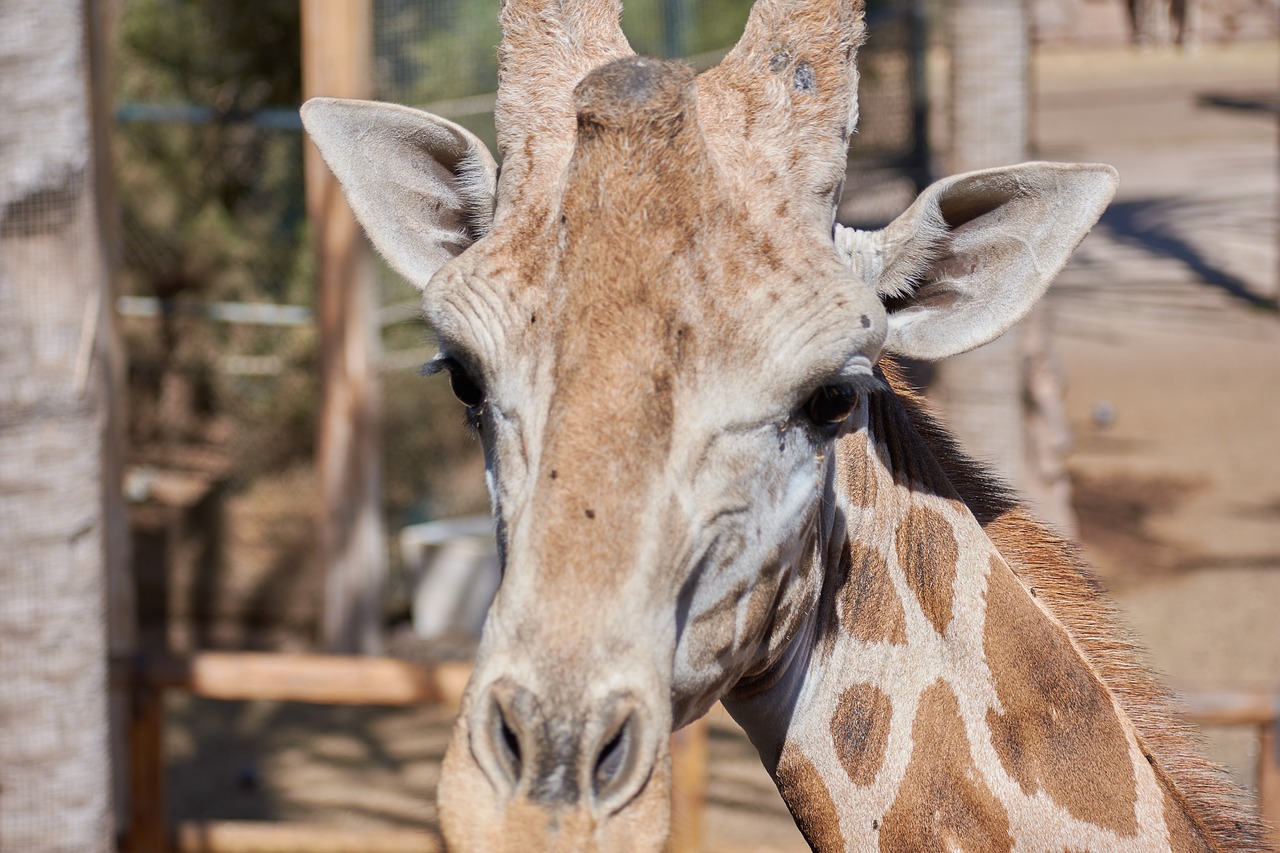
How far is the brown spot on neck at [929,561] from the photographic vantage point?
94.0 inches

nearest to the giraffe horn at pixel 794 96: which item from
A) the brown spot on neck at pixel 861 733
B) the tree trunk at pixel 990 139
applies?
the brown spot on neck at pixel 861 733

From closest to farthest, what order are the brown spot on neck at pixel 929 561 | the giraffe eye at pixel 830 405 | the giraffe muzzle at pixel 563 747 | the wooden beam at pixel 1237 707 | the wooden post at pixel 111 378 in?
the giraffe muzzle at pixel 563 747
the giraffe eye at pixel 830 405
the brown spot on neck at pixel 929 561
the wooden beam at pixel 1237 707
the wooden post at pixel 111 378

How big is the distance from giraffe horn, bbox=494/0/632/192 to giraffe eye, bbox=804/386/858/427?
530 millimetres

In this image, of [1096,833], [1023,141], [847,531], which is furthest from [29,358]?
[1023,141]

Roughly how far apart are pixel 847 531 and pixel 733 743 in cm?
516

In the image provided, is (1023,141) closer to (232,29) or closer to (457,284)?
(457,284)

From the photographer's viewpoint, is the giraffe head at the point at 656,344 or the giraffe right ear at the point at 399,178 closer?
the giraffe head at the point at 656,344

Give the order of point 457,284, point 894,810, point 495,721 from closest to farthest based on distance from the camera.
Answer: point 495,721
point 457,284
point 894,810

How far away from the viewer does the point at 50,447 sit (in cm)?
367

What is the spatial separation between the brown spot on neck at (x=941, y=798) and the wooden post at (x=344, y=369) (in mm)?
5646

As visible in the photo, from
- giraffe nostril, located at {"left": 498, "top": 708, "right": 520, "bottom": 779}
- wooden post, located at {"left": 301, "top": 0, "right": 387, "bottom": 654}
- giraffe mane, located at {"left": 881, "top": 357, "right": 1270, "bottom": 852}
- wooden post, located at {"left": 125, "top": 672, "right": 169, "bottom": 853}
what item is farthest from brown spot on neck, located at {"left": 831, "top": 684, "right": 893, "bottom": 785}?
wooden post, located at {"left": 301, "top": 0, "right": 387, "bottom": 654}

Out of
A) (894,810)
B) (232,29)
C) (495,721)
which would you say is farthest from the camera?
(232,29)

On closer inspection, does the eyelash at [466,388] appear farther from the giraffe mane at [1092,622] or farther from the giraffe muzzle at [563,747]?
the giraffe mane at [1092,622]

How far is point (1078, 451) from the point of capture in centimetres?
1128
